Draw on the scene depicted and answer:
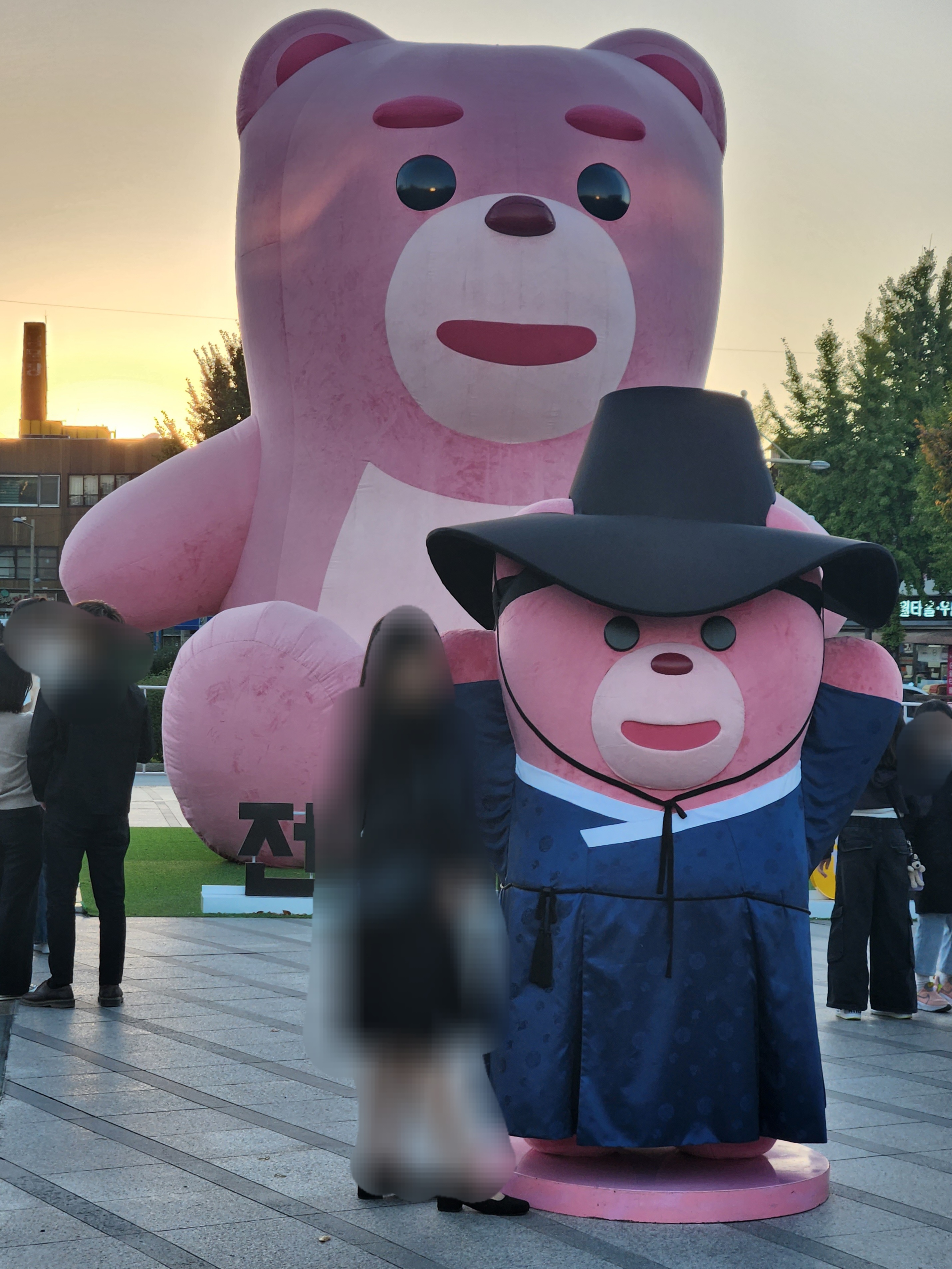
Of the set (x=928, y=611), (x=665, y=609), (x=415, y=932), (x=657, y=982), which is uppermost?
(x=928, y=611)

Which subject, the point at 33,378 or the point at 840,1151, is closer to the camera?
the point at 840,1151

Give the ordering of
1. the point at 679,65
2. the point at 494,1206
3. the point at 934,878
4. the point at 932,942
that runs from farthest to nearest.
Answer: the point at 679,65, the point at 932,942, the point at 934,878, the point at 494,1206

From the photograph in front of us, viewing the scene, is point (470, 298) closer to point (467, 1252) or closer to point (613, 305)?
point (613, 305)

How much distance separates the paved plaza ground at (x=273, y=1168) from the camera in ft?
13.2

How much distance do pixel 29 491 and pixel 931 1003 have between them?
231ft

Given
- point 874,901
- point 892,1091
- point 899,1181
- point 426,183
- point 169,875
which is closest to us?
point 899,1181

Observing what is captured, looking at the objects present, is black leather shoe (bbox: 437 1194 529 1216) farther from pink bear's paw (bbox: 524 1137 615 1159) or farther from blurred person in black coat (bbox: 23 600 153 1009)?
blurred person in black coat (bbox: 23 600 153 1009)

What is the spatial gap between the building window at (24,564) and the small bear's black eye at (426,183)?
65.5 meters

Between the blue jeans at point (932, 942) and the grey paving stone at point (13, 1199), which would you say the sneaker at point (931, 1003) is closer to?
the blue jeans at point (932, 942)

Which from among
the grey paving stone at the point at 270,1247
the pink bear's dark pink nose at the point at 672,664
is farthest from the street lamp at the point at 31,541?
the grey paving stone at the point at 270,1247

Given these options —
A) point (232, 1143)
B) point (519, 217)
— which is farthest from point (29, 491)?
Result: point (232, 1143)

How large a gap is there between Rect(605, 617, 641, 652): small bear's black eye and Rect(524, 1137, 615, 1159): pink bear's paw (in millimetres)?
1471

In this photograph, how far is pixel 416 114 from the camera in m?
9.88

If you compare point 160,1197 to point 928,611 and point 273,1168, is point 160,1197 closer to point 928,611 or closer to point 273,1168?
point 273,1168
